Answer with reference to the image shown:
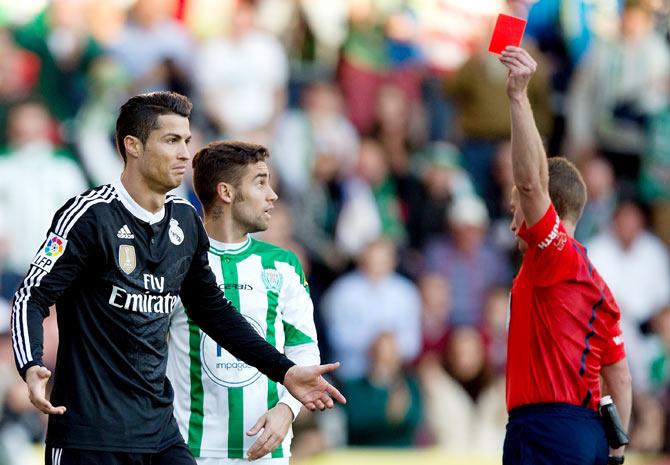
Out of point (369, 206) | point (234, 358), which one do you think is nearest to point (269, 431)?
point (234, 358)

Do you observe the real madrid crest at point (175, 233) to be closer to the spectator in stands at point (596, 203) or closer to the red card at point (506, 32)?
the red card at point (506, 32)

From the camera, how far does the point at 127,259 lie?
18.9 ft

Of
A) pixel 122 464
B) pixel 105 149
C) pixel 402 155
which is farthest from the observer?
pixel 402 155

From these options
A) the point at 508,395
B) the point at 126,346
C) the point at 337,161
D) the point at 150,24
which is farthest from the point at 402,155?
the point at 126,346

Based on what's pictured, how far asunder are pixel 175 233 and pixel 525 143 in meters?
1.54

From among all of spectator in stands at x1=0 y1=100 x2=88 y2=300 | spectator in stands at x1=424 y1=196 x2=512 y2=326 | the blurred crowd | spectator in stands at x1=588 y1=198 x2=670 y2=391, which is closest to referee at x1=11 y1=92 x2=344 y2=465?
the blurred crowd

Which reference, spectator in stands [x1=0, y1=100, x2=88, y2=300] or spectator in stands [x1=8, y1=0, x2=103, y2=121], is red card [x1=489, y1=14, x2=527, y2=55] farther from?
spectator in stands [x1=8, y1=0, x2=103, y2=121]

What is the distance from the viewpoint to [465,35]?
13914 millimetres

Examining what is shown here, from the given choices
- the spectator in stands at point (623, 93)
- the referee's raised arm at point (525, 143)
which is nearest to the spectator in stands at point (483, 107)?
the spectator in stands at point (623, 93)

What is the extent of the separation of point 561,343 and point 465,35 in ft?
26.2

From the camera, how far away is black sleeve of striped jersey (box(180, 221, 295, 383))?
6094 millimetres

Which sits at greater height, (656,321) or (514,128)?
(514,128)

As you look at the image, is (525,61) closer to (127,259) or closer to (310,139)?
(127,259)

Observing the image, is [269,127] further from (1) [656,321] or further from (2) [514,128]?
(2) [514,128]
